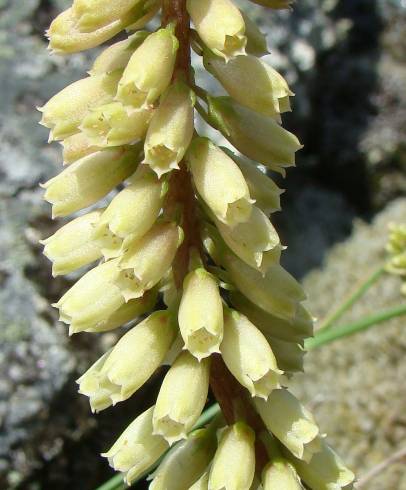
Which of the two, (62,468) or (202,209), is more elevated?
(202,209)

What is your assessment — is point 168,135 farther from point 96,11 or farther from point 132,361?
point 132,361

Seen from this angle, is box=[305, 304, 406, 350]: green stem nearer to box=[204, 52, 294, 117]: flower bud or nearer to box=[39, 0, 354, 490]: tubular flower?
box=[39, 0, 354, 490]: tubular flower

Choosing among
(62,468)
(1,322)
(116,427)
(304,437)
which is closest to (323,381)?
(116,427)

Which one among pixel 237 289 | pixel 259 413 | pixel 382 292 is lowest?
pixel 382 292

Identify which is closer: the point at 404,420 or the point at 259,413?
the point at 259,413

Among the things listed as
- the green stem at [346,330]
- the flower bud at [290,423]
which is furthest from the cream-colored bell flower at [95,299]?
the green stem at [346,330]

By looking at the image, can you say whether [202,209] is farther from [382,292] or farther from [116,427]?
[382,292]

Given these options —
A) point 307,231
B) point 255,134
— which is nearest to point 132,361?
point 255,134
